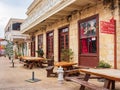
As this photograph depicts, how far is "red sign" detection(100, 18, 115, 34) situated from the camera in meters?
8.19

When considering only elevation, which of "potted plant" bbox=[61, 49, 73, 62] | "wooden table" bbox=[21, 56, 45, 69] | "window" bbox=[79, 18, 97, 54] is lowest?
"wooden table" bbox=[21, 56, 45, 69]

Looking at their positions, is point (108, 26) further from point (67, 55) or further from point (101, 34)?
point (67, 55)

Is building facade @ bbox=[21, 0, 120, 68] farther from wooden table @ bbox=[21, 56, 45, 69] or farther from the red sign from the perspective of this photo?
wooden table @ bbox=[21, 56, 45, 69]

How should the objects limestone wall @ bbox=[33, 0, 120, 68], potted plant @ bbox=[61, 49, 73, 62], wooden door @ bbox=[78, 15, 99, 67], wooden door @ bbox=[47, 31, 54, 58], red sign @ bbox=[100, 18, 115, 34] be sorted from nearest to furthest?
red sign @ bbox=[100, 18, 115, 34], limestone wall @ bbox=[33, 0, 120, 68], wooden door @ bbox=[78, 15, 99, 67], potted plant @ bbox=[61, 49, 73, 62], wooden door @ bbox=[47, 31, 54, 58]

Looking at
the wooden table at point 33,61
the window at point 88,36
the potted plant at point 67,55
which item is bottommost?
the wooden table at point 33,61

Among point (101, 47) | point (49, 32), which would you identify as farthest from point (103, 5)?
point (49, 32)

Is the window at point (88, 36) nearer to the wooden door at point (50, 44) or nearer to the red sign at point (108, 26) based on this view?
the red sign at point (108, 26)

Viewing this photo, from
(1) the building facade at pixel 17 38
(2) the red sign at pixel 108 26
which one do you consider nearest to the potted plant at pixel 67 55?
(2) the red sign at pixel 108 26

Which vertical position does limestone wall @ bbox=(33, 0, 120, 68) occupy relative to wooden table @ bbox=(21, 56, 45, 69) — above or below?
above

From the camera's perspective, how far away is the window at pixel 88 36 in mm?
10957

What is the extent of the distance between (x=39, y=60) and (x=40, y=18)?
3312 mm

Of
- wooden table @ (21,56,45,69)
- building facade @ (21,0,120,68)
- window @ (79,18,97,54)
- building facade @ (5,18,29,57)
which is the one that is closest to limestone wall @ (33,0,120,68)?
building facade @ (21,0,120,68)

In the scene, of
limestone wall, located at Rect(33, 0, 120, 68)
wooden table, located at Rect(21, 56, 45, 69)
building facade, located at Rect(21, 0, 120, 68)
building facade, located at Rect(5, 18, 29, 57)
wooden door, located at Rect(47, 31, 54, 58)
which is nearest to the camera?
building facade, located at Rect(21, 0, 120, 68)

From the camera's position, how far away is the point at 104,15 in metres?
9.85
